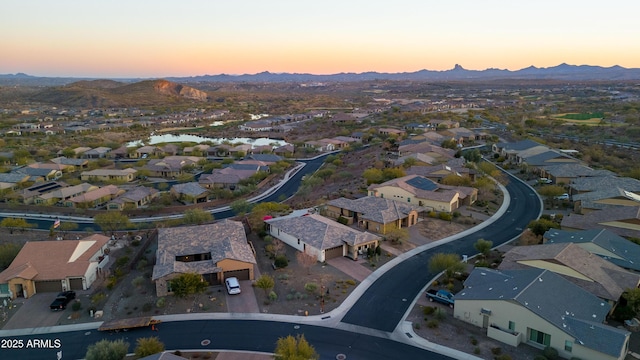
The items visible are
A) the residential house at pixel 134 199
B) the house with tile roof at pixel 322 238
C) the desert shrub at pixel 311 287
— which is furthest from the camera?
the residential house at pixel 134 199

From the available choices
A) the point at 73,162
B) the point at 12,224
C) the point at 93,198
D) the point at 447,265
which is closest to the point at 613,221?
the point at 447,265

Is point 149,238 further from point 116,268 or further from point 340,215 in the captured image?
point 340,215

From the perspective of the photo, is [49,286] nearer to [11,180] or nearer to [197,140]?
[11,180]

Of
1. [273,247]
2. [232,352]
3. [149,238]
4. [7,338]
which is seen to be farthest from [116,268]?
[232,352]

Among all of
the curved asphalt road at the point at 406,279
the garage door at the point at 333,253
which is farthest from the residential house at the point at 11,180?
the curved asphalt road at the point at 406,279

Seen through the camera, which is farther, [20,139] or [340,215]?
[20,139]

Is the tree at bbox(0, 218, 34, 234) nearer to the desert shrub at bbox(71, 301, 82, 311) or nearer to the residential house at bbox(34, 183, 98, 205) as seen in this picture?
the residential house at bbox(34, 183, 98, 205)

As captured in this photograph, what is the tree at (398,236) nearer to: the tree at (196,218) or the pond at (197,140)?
the tree at (196,218)
